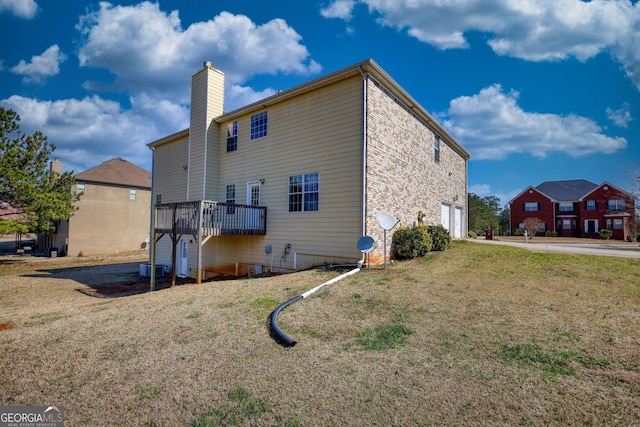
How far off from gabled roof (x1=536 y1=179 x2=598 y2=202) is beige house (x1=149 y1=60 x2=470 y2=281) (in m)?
31.3

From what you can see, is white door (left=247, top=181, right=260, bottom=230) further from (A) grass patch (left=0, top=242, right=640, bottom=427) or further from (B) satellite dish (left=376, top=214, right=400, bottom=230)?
(B) satellite dish (left=376, top=214, right=400, bottom=230)

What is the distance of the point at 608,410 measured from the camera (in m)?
3.28

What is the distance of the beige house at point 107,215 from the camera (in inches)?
1062

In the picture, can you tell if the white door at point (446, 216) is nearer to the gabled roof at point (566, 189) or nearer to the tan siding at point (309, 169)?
the tan siding at point (309, 169)

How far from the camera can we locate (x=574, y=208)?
3856 cm

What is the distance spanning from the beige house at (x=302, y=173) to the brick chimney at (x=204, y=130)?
0.16 feet

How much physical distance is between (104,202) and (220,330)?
28137 mm

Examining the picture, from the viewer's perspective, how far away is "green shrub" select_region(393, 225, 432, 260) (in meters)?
11.9

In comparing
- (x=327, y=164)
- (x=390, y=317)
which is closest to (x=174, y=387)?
(x=390, y=317)

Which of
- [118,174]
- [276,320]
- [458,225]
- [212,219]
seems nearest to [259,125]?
[212,219]

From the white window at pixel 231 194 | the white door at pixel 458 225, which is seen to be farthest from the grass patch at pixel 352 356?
the white door at pixel 458 225

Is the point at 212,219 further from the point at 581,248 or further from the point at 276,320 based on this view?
the point at 581,248

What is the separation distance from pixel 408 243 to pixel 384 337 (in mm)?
6894

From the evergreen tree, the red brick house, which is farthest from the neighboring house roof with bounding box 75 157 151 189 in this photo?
the red brick house
